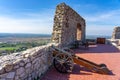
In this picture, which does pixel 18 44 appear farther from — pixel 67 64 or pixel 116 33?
pixel 67 64

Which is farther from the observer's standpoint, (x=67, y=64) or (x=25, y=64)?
(x=67, y=64)

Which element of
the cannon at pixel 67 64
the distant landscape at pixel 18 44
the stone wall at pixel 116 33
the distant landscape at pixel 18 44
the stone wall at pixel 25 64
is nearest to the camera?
the stone wall at pixel 25 64

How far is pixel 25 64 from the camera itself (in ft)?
13.6

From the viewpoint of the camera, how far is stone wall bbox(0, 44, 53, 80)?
341 centimetres

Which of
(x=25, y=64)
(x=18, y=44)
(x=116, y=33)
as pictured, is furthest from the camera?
(x=18, y=44)

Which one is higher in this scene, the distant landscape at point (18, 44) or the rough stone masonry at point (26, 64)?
the rough stone masonry at point (26, 64)

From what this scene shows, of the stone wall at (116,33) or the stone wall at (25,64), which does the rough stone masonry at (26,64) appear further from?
the stone wall at (116,33)

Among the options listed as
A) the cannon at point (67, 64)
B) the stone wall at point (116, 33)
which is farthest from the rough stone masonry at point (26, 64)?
the stone wall at point (116, 33)

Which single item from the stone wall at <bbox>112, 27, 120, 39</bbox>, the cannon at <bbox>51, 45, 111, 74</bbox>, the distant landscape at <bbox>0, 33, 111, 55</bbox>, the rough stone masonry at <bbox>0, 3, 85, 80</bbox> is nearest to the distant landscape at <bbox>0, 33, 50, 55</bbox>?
the distant landscape at <bbox>0, 33, 111, 55</bbox>

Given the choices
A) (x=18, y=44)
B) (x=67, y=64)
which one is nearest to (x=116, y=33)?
(x=18, y=44)

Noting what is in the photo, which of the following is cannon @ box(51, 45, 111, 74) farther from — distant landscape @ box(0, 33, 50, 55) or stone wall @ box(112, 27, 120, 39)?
stone wall @ box(112, 27, 120, 39)

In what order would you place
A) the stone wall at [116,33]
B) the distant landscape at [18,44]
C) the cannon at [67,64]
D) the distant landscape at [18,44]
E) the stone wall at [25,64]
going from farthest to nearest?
1. the stone wall at [116,33]
2. the distant landscape at [18,44]
3. the distant landscape at [18,44]
4. the cannon at [67,64]
5. the stone wall at [25,64]

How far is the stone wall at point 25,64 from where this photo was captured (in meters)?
3.41

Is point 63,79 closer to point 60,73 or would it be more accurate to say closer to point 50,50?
point 60,73
